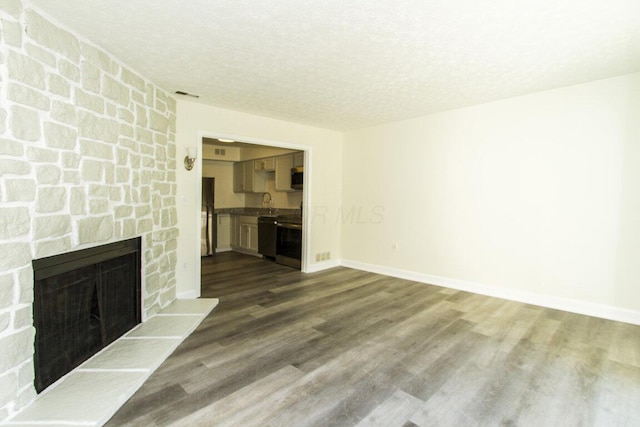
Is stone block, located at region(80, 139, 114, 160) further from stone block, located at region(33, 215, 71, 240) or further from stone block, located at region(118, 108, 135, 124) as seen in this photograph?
stone block, located at region(33, 215, 71, 240)

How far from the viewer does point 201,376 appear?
2.11m

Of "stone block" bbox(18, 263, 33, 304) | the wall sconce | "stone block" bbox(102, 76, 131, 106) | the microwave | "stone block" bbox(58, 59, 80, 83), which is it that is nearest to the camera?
"stone block" bbox(18, 263, 33, 304)

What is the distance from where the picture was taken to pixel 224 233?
23.2ft

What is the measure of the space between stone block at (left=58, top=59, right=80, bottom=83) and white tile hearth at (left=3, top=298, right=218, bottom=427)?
2048mm

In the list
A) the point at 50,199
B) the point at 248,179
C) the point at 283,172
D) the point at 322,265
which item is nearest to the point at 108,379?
the point at 50,199

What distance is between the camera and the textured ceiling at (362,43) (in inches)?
74.9

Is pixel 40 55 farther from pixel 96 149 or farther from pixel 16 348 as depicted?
pixel 16 348

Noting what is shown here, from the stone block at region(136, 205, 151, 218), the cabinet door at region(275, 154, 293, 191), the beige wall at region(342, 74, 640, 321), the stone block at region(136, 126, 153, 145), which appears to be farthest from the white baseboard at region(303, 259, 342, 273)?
the stone block at region(136, 126, 153, 145)

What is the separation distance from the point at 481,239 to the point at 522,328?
4.38ft

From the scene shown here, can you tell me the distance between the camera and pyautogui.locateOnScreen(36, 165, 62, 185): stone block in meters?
1.84

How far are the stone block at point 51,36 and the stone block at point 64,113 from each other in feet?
1.12

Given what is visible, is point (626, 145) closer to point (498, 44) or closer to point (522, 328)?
point (498, 44)

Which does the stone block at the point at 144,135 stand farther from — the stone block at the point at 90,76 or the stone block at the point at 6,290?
the stone block at the point at 6,290

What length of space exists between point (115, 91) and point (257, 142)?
6.64 ft
